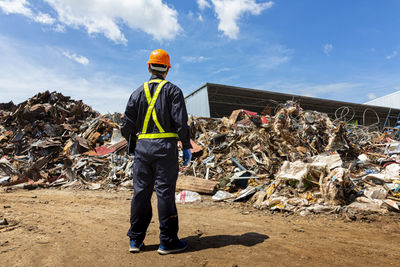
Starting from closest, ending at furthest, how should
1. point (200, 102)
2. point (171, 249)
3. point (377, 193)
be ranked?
point (171, 249) → point (377, 193) → point (200, 102)

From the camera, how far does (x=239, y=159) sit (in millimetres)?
7023

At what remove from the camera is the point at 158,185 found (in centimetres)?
263

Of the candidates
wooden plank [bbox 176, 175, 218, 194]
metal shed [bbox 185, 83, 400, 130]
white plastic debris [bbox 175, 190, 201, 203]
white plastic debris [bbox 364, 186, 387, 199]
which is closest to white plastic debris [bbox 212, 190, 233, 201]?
wooden plank [bbox 176, 175, 218, 194]

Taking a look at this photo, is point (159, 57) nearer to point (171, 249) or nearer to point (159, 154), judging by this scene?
point (159, 154)

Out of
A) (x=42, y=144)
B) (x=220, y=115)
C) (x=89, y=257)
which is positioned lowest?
(x=89, y=257)

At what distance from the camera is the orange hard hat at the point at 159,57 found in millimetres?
2857

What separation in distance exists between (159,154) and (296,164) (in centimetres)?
349

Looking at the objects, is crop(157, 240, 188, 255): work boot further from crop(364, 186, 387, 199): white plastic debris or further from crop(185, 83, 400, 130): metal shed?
crop(185, 83, 400, 130): metal shed

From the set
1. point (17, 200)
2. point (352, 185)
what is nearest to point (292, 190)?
point (352, 185)

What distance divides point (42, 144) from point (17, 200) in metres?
4.20

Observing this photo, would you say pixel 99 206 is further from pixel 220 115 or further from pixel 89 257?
pixel 220 115

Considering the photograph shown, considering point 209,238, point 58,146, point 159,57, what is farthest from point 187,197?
point 58,146

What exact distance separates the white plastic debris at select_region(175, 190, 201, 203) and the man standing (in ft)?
8.77

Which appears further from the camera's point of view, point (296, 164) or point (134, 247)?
point (296, 164)
